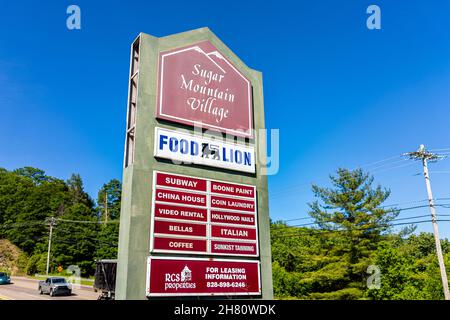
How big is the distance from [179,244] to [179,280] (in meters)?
0.83

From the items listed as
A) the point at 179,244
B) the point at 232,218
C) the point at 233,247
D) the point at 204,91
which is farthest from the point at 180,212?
the point at 204,91

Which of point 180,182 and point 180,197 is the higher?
point 180,182

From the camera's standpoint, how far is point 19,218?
81875mm

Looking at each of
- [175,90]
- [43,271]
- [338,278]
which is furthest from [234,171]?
[43,271]

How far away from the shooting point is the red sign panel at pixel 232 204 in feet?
30.8

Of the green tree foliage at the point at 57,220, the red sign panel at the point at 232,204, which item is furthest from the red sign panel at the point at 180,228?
the green tree foliage at the point at 57,220

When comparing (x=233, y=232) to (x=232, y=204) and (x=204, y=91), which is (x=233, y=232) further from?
(x=204, y=91)

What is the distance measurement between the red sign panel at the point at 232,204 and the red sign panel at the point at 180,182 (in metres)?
0.47

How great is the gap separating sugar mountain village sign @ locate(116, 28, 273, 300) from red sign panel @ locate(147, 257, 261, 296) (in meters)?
0.02

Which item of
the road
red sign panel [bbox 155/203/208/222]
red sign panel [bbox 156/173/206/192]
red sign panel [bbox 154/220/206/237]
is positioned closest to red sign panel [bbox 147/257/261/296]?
red sign panel [bbox 154/220/206/237]

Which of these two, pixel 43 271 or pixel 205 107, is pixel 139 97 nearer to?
pixel 205 107

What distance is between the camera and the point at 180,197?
29.1 feet

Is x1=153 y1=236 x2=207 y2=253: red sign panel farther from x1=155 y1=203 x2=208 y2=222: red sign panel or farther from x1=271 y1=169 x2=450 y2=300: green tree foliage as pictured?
x1=271 y1=169 x2=450 y2=300: green tree foliage

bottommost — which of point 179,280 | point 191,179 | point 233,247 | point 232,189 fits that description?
point 179,280
